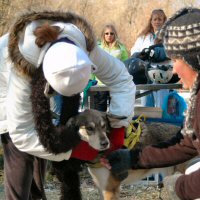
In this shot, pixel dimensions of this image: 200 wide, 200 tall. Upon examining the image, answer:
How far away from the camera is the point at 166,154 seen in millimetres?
2506

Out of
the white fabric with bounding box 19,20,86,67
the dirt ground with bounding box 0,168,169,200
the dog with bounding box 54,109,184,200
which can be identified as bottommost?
the dirt ground with bounding box 0,168,169,200

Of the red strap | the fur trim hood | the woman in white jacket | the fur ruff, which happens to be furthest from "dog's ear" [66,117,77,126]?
the woman in white jacket

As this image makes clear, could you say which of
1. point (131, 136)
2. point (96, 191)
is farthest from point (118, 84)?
point (96, 191)

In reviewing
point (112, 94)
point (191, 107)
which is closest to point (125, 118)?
point (112, 94)

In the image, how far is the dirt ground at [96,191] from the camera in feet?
15.1

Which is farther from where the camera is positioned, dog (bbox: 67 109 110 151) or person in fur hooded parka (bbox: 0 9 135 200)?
dog (bbox: 67 109 110 151)

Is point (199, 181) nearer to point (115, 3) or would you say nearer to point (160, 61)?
point (160, 61)

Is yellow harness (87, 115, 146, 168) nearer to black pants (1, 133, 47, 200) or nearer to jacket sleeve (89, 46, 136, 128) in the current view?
jacket sleeve (89, 46, 136, 128)

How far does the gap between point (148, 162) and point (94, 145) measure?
0.83 metres

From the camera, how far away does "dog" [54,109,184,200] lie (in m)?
3.27

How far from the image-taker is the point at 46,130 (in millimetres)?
2756

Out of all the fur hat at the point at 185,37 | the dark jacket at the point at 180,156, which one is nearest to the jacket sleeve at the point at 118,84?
the dark jacket at the point at 180,156

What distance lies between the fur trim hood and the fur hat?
771 mm

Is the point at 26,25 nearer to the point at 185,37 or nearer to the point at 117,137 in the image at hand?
the point at 185,37
